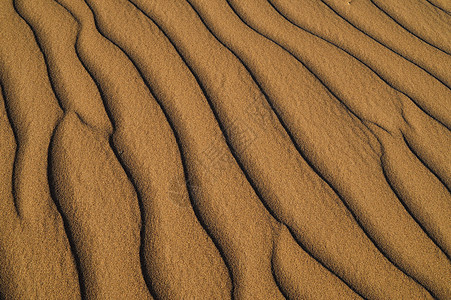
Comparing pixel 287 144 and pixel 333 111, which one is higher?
pixel 333 111

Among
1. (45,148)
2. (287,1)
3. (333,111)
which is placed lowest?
(45,148)

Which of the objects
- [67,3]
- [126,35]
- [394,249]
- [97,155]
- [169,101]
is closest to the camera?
[394,249]

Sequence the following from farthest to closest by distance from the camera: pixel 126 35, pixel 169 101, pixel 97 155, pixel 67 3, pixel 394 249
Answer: pixel 67 3
pixel 126 35
pixel 169 101
pixel 97 155
pixel 394 249

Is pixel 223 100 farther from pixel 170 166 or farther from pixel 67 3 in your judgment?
pixel 67 3

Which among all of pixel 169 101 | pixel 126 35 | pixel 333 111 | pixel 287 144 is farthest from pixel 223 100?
pixel 126 35

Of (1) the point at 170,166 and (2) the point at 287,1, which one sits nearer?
(1) the point at 170,166

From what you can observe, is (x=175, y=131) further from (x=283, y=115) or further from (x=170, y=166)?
(x=283, y=115)
